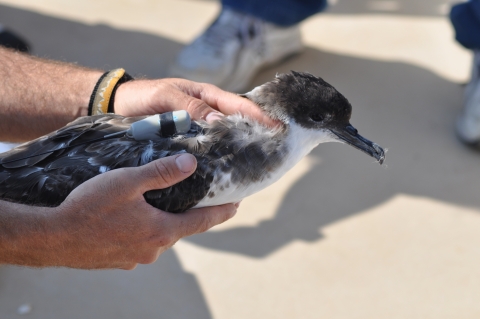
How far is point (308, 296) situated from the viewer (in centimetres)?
307

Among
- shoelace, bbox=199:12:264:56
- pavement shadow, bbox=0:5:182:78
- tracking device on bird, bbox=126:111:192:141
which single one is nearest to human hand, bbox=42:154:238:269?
tracking device on bird, bbox=126:111:192:141

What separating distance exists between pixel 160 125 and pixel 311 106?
588 mm

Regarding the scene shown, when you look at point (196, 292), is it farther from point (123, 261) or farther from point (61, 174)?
point (61, 174)

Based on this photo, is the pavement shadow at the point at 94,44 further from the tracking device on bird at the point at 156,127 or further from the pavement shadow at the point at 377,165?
the tracking device on bird at the point at 156,127

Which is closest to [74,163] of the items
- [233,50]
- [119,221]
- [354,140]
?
[119,221]

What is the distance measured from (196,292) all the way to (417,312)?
117cm

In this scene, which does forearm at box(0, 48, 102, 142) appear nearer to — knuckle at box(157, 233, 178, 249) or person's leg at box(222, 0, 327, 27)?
knuckle at box(157, 233, 178, 249)

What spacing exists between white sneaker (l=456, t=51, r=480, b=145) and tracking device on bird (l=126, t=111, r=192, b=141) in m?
Result: 2.55

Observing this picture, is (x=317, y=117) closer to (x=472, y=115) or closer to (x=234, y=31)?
(x=472, y=115)

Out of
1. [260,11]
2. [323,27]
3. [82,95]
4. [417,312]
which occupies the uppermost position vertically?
[82,95]

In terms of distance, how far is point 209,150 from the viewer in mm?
2191

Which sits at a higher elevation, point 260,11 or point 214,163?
point 214,163

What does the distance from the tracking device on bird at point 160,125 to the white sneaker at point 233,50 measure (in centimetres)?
241

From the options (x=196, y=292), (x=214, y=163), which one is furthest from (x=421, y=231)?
(x=214, y=163)
